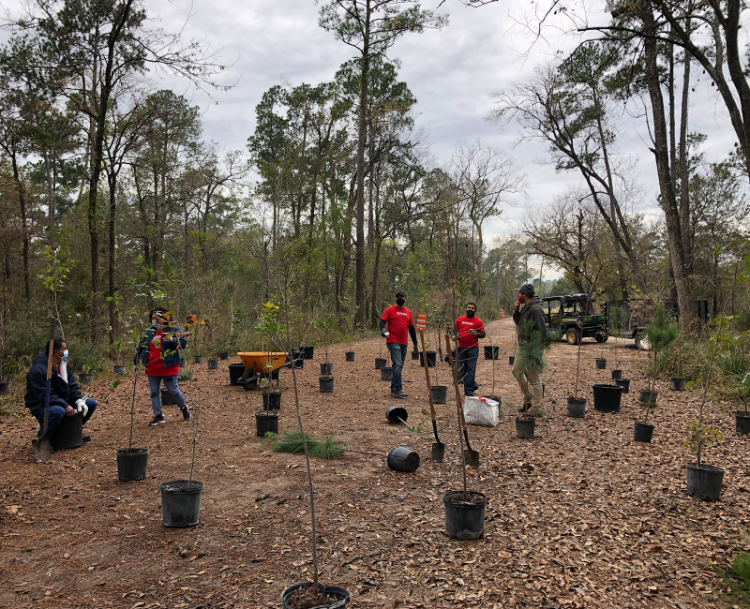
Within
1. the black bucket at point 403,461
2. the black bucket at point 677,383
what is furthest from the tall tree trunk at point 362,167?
the black bucket at point 403,461

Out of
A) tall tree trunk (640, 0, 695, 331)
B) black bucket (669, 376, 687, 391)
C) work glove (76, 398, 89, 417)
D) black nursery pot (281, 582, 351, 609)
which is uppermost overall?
tall tree trunk (640, 0, 695, 331)

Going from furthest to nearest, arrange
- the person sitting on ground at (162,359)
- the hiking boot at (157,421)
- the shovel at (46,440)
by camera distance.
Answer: the hiking boot at (157,421), the person sitting on ground at (162,359), the shovel at (46,440)

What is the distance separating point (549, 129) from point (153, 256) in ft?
54.0

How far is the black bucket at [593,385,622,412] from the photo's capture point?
25.2 feet

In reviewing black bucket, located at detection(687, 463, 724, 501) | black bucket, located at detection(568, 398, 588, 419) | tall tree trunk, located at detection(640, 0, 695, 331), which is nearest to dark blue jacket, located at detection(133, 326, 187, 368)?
black bucket, located at detection(687, 463, 724, 501)

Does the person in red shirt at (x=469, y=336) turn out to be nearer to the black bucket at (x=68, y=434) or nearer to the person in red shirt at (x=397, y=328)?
the person in red shirt at (x=397, y=328)

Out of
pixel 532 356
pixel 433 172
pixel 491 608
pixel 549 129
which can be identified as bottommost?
pixel 491 608

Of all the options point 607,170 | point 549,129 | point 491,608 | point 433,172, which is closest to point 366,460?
point 491,608

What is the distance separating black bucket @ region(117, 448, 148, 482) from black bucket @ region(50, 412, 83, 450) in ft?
4.99

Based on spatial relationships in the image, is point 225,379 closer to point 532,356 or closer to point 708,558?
point 532,356

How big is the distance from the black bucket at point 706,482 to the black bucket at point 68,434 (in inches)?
241

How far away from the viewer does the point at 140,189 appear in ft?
71.9

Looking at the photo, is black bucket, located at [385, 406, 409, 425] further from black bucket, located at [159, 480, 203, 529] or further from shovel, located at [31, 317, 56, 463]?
shovel, located at [31, 317, 56, 463]

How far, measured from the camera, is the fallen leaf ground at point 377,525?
9.27ft
